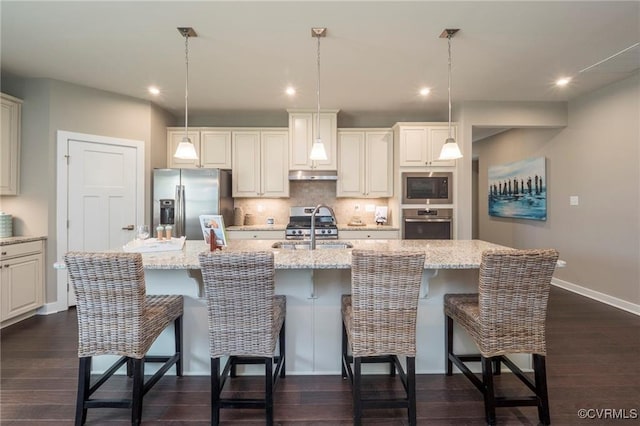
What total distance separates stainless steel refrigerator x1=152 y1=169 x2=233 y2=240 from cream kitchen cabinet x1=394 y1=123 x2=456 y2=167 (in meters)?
2.58

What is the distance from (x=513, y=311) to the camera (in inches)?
64.9

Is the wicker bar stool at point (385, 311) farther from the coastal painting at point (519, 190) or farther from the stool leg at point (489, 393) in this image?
the coastal painting at point (519, 190)

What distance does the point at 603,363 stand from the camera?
2338mm

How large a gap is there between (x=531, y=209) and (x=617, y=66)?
7.39 feet

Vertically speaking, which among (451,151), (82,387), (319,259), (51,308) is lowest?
(51,308)

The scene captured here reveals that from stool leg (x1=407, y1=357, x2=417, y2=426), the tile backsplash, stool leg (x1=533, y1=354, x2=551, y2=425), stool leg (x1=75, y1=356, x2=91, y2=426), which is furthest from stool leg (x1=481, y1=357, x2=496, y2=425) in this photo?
the tile backsplash

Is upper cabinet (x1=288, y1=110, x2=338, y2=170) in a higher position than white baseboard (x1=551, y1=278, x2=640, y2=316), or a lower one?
higher

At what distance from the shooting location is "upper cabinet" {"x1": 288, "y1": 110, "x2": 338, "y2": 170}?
14.5ft

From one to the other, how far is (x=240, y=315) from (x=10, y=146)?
3629 mm

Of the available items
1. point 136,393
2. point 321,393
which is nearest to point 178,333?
point 136,393

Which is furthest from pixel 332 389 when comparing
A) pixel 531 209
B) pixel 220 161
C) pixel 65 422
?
pixel 531 209

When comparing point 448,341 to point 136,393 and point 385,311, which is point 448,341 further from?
point 136,393

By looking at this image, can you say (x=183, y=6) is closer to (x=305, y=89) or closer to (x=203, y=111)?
(x=305, y=89)

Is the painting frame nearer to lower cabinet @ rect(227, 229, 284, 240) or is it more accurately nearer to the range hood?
lower cabinet @ rect(227, 229, 284, 240)
